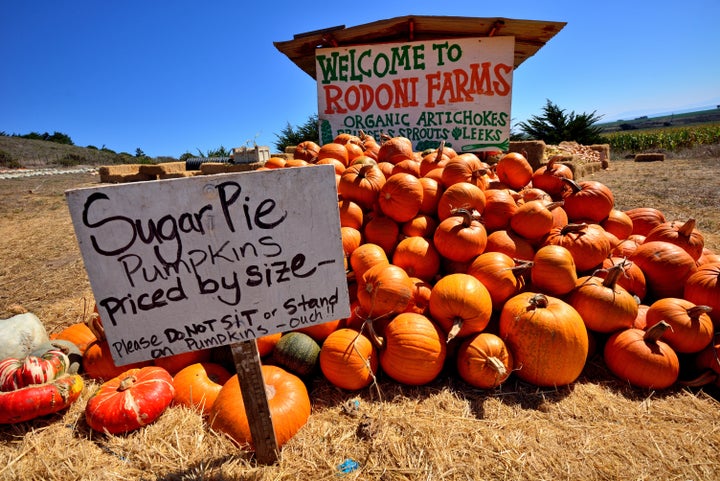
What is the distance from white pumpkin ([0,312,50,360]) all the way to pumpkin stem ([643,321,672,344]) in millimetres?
4540

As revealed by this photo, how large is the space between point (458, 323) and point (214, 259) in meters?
1.65

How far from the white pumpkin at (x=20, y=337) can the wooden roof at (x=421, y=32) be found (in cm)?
526

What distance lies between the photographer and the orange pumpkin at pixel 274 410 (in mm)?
2059

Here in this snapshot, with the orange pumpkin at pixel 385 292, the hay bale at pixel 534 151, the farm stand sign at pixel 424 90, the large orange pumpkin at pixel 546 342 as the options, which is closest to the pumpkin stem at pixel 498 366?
the large orange pumpkin at pixel 546 342

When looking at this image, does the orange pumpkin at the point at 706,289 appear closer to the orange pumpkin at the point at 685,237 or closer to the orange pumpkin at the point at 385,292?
the orange pumpkin at the point at 685,237

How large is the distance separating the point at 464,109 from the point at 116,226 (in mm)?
5846

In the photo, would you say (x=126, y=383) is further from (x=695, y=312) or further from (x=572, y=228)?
(x=695, y=312)

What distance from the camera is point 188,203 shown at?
1.52 metres

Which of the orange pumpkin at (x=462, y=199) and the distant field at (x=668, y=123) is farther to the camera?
the distant field at (x=668, y=123)

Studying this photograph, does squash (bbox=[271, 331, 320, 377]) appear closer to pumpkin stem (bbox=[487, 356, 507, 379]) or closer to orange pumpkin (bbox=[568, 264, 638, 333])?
pumpkin stem (bbox=[487, 356, 507, 379])

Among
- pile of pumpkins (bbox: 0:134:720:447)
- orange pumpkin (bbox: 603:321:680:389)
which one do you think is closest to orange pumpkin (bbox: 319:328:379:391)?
pile of pumpkins (bbox: 0:134:720:447)

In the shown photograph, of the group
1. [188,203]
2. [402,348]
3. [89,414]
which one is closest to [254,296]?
[188,203]

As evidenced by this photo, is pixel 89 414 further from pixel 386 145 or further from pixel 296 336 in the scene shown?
pixel 386 145

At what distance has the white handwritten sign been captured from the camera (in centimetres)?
149
